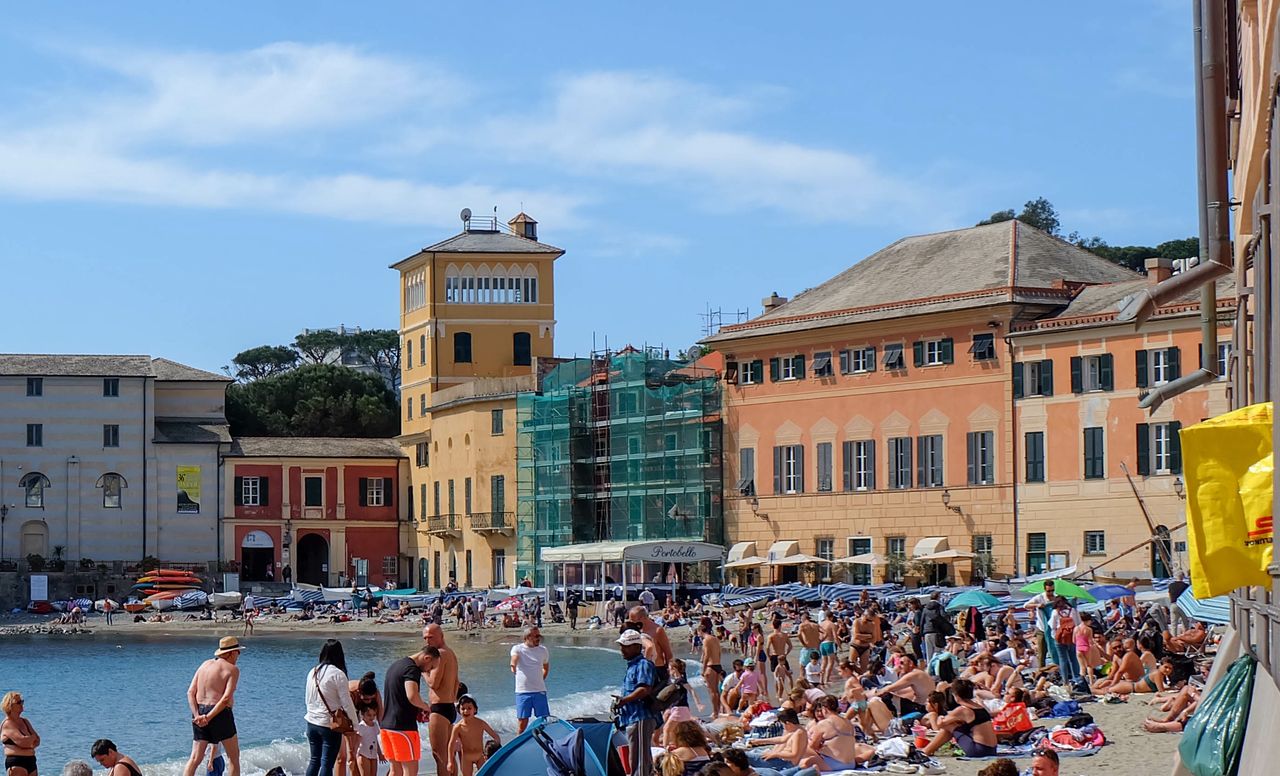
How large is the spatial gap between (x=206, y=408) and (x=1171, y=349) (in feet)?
144

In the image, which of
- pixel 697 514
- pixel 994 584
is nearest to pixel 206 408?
pixel 697 514

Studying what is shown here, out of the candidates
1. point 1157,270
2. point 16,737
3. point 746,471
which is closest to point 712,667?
point 16,737

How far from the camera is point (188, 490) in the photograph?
74250 millimetres

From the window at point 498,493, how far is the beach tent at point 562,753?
182 feet

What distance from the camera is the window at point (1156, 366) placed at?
4612 centimetres

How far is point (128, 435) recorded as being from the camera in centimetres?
7450

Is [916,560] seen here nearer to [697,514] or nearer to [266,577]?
[697,514]

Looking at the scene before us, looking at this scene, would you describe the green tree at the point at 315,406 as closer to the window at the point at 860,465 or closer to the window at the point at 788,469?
the window at the point at 788,469

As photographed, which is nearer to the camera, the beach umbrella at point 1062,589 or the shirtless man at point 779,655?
the shirtless man at point 779,655

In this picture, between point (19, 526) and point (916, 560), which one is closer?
point (916, 560)

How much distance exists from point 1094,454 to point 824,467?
30.6 feet

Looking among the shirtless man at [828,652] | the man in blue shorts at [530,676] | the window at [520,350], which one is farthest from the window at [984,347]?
the man in blue shorts at [530,676]

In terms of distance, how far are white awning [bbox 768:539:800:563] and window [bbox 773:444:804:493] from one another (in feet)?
5.18

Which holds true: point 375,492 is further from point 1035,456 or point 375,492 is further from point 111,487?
point 1035,456
